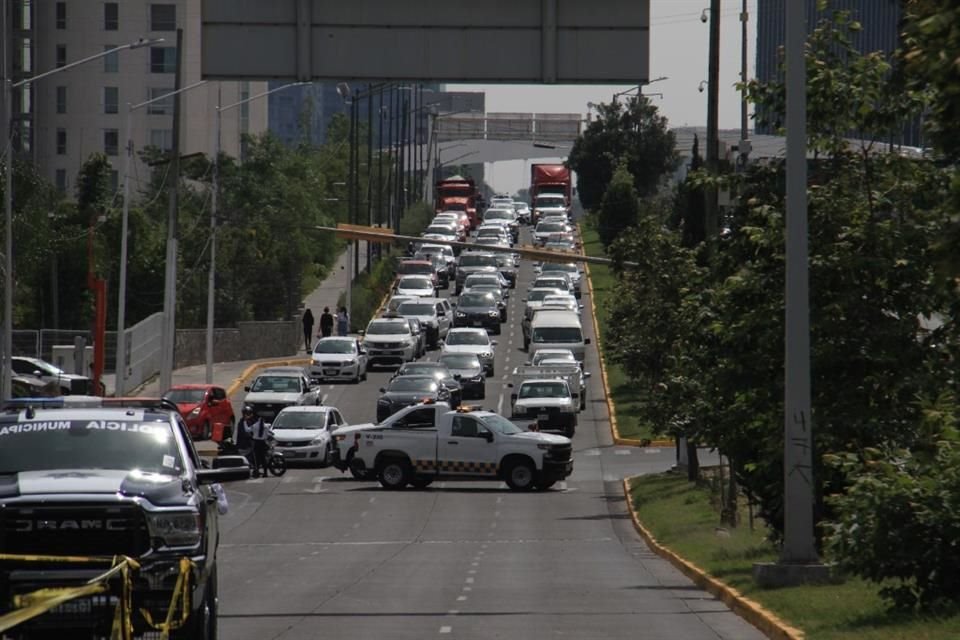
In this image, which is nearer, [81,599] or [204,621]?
[81,599]

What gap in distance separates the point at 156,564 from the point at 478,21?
451 inches

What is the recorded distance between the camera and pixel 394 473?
3878 centimetres

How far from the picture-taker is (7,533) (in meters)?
11.6

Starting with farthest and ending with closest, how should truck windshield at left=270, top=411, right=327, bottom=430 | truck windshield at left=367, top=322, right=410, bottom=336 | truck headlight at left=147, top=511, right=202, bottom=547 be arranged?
1. truck windshield at left=367, top=322, right=410, bottom=336
2. truck windshield at left=270, top=411, right=327, bottom=430
3. truck headlight at left=147, top=511, right=202, bottom=547

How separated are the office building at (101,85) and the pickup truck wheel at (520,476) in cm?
7757

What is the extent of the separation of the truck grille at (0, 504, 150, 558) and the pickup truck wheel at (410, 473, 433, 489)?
27.1 meters

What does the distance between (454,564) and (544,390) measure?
24601mm

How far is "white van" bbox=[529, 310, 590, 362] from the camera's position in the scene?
60688mm

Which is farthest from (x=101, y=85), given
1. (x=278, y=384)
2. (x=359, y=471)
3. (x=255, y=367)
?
(x=359, y=471)

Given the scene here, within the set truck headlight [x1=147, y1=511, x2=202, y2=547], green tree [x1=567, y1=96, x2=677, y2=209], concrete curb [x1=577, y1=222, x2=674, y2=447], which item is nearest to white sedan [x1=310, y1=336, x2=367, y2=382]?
concrete curb [x1=577, y1=222, x2=674, y2=447]

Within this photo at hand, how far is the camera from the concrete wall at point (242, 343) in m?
67.1

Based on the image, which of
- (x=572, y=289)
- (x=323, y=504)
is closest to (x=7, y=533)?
(x=323, y=504)

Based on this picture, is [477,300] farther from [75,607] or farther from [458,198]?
[75,607]

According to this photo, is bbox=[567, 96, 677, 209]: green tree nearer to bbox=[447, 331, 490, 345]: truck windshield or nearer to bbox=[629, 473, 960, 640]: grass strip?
bbox=[447, 331, 490, 345]: truck windshield
